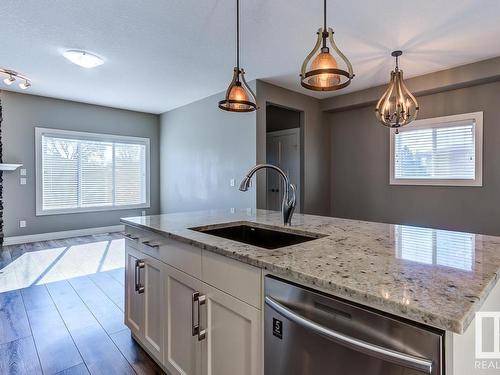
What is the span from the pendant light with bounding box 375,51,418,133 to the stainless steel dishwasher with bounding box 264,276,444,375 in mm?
2757

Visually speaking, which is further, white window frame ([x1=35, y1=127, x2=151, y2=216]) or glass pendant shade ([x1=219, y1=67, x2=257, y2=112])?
white window frame ([x1=35, y1=127, x2=151, y2=216])

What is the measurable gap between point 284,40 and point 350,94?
2.28 m

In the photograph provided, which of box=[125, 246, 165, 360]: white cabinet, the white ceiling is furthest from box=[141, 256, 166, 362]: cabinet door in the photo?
the white ceiling

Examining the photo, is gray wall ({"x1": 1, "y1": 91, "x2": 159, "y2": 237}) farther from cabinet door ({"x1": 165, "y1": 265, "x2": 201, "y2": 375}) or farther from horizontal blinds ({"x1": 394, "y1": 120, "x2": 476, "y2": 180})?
horizontal blinds ({"x1": 394, "y1": 120, "x2": 476, "y2": 180})

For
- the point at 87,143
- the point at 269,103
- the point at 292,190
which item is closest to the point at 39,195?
the point at 87,143

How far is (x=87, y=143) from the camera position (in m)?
5.92

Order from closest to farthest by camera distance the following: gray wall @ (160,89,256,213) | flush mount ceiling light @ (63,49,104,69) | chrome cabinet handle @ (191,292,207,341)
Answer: chrome cabinet handle @ (191,292,207,341) < flush mount ceiling light @ (63,49,104,69) < gray wall @ (160,89,256,213)

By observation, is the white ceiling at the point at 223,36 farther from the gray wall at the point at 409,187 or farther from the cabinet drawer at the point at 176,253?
the cabinet drawer at the point at 176,253

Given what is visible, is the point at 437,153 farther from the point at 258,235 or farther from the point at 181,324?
the point at 181,324

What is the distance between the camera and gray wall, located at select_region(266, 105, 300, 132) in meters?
5.64

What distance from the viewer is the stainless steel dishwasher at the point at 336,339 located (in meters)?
0.70

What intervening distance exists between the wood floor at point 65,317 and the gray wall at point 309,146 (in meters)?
2.45

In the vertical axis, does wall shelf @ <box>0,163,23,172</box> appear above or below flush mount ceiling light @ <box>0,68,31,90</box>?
below

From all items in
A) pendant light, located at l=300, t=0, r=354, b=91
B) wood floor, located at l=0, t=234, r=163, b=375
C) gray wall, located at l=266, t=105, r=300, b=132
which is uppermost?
gray wall, located at l=266, t=105, r=300, b=132
